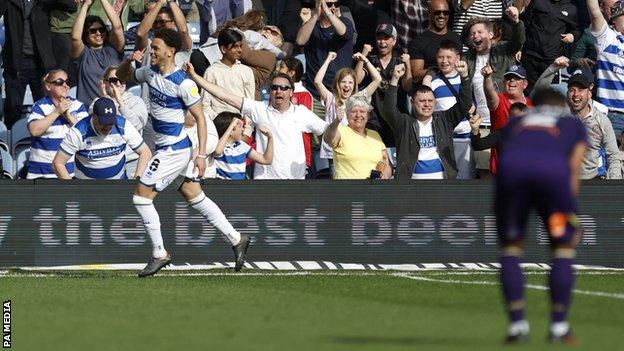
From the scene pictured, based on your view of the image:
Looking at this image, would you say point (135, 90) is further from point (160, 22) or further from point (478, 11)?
Result: point (478, 11)

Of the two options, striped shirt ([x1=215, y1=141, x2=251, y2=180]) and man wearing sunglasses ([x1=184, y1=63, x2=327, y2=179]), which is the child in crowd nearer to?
striped shirt ([x1=215, y1=141, x2=251, y2=180])

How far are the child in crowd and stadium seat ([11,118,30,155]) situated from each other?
10.9 feet

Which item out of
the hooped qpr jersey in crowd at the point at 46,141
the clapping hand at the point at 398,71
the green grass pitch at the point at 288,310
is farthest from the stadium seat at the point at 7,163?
the clapping hand at the point at 398,71

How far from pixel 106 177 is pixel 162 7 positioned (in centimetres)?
339

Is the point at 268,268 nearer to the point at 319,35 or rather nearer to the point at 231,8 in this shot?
the point at 319,35

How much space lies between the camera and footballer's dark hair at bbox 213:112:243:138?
16812mm

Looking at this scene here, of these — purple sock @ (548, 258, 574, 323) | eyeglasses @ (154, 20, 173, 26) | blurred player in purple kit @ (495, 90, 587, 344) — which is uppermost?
blurred player in purple kit @ (495, 90, 587, 344)

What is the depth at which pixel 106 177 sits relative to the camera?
54.0 ft

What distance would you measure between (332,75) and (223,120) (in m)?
2.91

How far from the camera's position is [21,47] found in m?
19.6

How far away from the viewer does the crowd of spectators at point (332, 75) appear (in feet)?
55.3

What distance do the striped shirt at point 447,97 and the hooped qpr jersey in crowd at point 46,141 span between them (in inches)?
173

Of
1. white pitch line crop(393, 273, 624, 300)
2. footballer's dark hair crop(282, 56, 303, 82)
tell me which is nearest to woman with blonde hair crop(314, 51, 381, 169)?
footballer's dark hair crop(282, 56, 303, 82)

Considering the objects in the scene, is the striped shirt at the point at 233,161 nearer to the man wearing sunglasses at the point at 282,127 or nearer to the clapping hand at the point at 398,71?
the man wearing sunglasses at the point at 282,127
